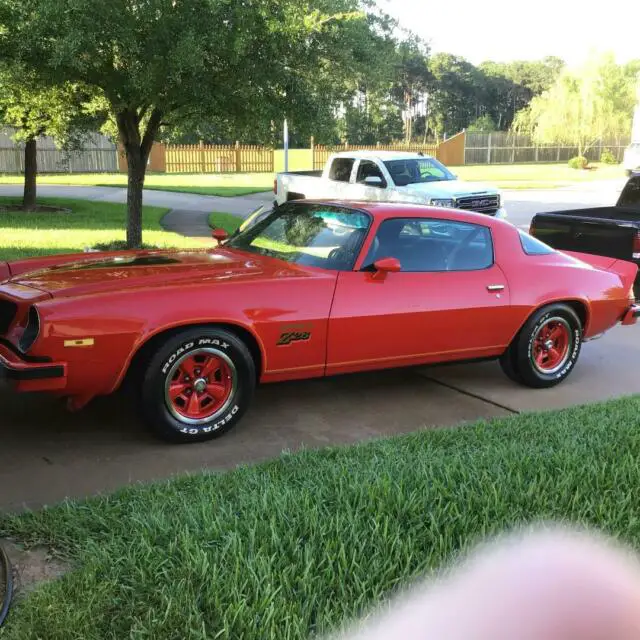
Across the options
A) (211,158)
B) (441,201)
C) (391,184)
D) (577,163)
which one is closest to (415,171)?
(391,184)

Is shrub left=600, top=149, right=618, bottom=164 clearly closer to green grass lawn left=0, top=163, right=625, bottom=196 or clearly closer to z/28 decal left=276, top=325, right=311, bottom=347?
green grass lawn left=0, top=163, right=625, bottom=196

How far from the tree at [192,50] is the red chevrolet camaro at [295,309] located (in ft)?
12.3

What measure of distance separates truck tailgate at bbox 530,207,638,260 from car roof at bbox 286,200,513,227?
278 cm

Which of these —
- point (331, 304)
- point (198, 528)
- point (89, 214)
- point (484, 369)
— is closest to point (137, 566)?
point (198, 528)

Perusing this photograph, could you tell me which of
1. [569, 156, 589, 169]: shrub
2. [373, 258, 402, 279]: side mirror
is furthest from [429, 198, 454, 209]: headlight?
[569, 156, 589, 169]: shrub

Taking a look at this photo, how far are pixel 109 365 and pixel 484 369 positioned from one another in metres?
3.54

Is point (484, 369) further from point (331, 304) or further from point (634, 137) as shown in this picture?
point (634, 137)

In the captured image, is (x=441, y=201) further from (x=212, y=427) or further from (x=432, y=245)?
(x=212, y=427)

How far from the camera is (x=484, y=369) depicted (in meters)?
6.39

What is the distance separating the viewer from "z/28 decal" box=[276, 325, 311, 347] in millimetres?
4543

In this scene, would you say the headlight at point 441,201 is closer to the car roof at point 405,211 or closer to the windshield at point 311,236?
the car roof at point 405,211

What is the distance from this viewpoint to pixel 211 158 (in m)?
43.5

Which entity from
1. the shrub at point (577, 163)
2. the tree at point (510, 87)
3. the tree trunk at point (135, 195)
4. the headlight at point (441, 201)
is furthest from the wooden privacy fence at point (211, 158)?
the tree at point (510, 87)

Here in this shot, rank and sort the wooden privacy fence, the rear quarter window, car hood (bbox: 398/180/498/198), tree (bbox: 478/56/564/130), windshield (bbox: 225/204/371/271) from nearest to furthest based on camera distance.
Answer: windshield (bbox: 225/204/371/271)
the rear quarter window
car hood (bbox: 398/180/498/198)
the wooden privacy fence
tree (bbox: 478/56/564/130)
